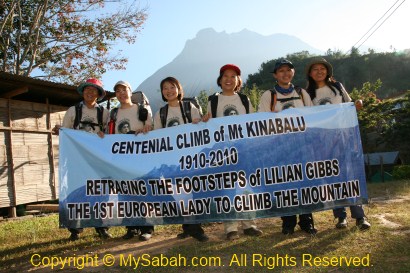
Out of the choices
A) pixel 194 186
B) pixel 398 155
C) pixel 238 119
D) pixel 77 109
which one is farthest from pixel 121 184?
pixel 398 155

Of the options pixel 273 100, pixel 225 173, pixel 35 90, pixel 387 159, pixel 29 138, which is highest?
pixel 35 90

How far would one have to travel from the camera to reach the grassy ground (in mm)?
3537

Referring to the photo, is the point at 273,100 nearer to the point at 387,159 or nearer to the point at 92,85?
the point at 92,85

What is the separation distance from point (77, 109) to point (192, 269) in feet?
9.73

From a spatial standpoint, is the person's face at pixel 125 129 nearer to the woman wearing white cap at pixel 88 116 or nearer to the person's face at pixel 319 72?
the woman wearing white cap at pixel 88 116

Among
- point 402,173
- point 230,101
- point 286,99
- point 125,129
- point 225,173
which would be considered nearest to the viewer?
point 225,173

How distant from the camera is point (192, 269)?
3.58 meters

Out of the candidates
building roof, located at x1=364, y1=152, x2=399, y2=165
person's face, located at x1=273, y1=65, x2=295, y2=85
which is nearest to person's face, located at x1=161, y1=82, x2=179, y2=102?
person's face, located at x1=273, y1=65, x2=295, y2=85

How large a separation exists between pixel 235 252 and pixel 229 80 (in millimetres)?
2236

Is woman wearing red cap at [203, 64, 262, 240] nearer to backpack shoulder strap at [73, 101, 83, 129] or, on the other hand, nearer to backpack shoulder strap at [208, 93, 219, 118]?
backpack shoulder strap at [208, 93, 219, 118]

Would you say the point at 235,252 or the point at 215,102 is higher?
the point at 215,102

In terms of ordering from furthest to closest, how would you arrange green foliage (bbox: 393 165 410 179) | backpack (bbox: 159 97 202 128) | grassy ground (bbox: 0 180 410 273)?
green foliage (bbox: 393 165 410 179) → backpack (bbox: 159 97 202 128) → grassy ground (bbox: 0 180 410 273)

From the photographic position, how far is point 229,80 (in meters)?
4.76

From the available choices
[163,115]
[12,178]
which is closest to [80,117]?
[163,115]
